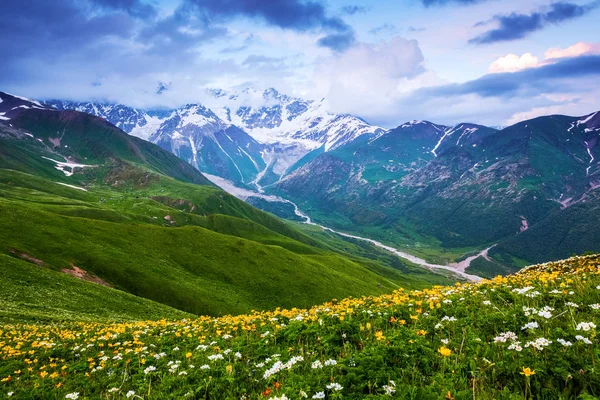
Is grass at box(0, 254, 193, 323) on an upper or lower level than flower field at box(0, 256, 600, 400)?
lower

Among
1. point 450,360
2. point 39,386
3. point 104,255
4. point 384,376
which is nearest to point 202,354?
point 39,386

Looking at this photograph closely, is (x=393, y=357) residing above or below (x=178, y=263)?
above

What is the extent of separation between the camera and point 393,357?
753 cm

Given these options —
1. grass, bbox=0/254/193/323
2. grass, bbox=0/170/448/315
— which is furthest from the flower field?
grass, bbox=0/170/448/315

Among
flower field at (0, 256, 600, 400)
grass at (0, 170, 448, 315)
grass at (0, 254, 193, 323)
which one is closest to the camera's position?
flower field at (0, 256, 600, 400)

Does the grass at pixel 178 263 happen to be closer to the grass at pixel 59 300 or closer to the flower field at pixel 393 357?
the grass at pixel 59 300

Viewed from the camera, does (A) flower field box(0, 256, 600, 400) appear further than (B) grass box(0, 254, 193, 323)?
No

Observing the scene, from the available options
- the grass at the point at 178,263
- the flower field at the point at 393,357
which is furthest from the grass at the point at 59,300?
the flower field at the point at 393,357

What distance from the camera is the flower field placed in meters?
6.11

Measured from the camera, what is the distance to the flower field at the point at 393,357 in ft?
20.0

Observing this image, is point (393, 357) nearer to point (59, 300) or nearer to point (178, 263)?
point (59, 300)

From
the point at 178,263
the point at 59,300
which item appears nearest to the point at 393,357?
the point at 59,300

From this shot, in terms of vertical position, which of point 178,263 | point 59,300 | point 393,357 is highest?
point 393,357

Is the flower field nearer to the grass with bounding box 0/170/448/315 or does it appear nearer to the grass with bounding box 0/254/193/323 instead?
the grass with bounding box 0/254/193/323
